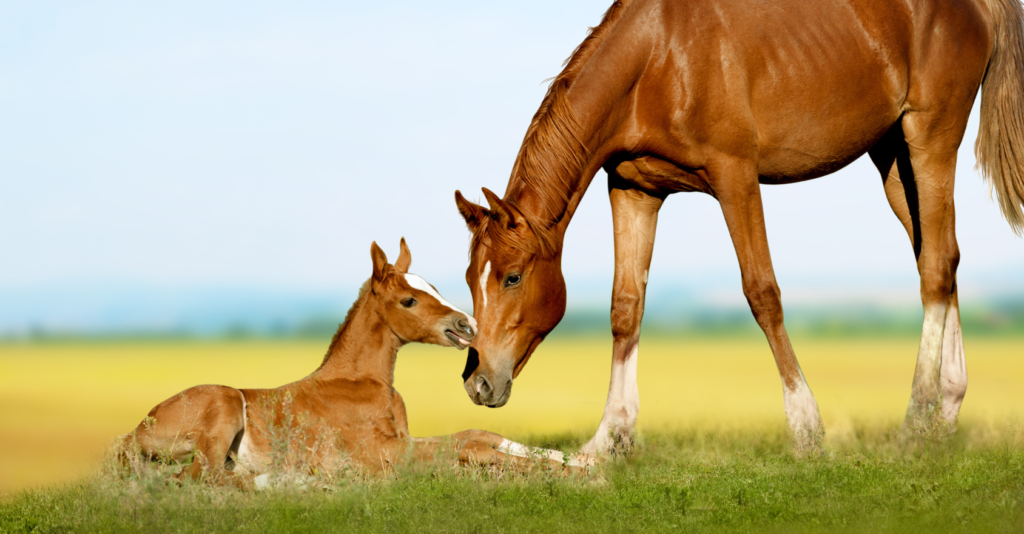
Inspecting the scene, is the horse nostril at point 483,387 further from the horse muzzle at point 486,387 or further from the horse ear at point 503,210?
the horse ear at point 503,210

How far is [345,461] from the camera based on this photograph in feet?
21.4

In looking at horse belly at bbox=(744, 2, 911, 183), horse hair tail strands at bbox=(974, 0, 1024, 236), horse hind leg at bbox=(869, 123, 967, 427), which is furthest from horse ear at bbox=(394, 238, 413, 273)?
horse hair tail strands at bbox=(974, 0, 1024, 236)

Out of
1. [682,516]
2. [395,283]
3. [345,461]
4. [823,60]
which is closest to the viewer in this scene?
[682,516]

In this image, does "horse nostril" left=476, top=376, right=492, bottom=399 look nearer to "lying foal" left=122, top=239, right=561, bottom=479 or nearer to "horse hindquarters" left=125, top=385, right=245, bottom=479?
"lying foal" left=122, top=239, right=561, bottom=479

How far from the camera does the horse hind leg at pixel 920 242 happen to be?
27.9 feet

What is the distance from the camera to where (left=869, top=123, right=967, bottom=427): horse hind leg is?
8.52 m

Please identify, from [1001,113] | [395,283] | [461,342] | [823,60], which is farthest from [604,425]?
[1001,113]

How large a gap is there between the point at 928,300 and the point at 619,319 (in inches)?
118

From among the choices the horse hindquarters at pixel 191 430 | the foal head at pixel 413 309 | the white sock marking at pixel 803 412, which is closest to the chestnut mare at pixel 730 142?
the white sock marking at pixel 803 412

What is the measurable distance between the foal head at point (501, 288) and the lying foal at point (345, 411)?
194mm

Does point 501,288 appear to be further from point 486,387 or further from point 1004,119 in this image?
point 1004,119

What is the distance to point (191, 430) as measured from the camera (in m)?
6.22

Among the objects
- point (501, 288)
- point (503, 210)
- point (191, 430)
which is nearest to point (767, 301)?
point (501, 288)

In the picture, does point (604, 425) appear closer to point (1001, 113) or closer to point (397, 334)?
point (397, 334)
